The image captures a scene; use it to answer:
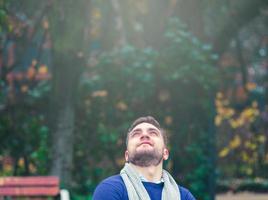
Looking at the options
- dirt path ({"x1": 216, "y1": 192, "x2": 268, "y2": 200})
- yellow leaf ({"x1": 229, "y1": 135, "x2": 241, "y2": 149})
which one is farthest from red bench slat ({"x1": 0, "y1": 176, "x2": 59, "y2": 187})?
yellow leaf ({"x1": 229, "y1": 135, "x2": 241, "y2": 149})

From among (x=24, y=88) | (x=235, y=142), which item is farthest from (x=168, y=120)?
(x=235, y=142)

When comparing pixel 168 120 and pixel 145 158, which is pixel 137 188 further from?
pixel 168 120

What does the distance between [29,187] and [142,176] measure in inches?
209

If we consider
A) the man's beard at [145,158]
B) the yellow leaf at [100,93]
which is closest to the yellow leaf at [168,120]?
the yellow leaf at [100,93]

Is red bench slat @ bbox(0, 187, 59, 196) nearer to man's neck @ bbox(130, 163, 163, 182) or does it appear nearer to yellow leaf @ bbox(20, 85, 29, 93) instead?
yellow leaf @ bbox(20, 85, 29, 93)

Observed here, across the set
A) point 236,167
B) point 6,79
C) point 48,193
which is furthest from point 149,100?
point 236,167

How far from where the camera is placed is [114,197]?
4.49 m

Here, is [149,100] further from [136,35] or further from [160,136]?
[160,136]

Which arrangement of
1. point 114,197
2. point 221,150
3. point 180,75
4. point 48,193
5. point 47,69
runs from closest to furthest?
point 114,197 → point 48,193 → point 180,75 → point 47,69 → point 221,150

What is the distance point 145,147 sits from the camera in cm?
455

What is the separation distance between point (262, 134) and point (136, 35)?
1547 centimetres

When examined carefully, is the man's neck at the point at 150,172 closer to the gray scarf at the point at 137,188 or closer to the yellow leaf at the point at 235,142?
the gray scarf at the point at 137,188

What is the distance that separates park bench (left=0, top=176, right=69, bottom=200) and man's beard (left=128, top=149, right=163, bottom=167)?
4.90 meters

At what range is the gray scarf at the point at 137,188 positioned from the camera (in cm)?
449
